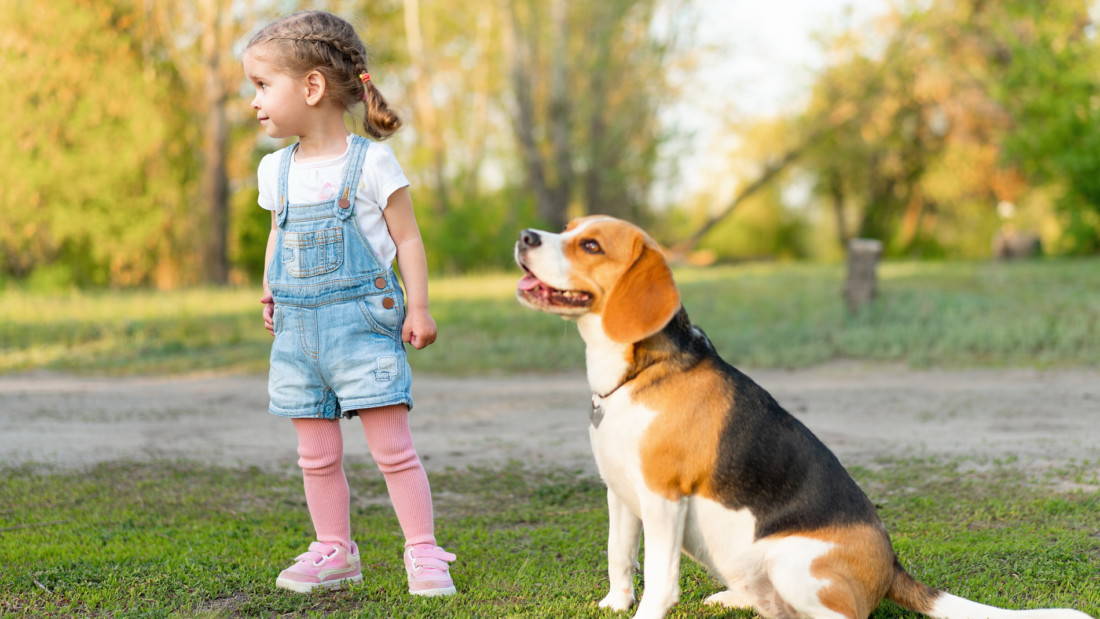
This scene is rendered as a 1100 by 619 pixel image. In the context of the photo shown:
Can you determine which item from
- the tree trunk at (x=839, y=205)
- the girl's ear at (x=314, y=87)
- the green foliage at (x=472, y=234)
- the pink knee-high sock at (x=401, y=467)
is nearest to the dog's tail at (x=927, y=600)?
the pink knee-high sock at (x=401, y=467)

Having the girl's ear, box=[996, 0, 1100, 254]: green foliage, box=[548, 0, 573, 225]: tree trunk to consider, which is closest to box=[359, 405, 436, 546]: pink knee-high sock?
the girl's ear

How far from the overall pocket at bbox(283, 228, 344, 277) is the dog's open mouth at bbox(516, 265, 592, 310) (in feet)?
2.75

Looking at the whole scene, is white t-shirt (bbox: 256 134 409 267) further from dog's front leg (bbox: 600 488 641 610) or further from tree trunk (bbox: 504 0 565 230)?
tree trunk (bbox: 504 0 565 230)

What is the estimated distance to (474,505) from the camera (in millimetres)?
5449

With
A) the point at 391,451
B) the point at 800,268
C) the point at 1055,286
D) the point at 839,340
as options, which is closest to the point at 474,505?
the point at 391,451

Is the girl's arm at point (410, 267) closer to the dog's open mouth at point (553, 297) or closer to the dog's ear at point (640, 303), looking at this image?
the dog's open mouth at point (553, 297)

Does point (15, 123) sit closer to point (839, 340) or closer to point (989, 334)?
point (839, 340)

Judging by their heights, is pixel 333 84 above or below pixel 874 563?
above

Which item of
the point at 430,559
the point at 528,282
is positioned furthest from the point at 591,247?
the point at 430,559

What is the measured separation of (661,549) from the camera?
3252 mm

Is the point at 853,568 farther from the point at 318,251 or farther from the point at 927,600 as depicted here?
the point at 318,251

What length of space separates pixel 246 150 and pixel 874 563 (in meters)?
20.3

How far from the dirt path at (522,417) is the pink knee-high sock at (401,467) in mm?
2263

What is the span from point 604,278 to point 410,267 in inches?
36.7
